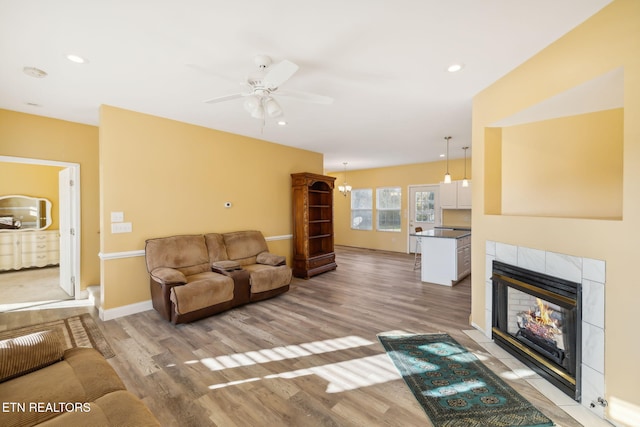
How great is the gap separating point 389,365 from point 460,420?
2.31 ft

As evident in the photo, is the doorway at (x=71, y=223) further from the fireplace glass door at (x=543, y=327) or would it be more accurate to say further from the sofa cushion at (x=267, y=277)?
the fireplace glass door at (x=543, y=327)

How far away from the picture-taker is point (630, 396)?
1.65m

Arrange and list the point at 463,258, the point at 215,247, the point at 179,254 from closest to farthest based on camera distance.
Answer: the point at 179,254, the point at 215,247, the point at 463,258

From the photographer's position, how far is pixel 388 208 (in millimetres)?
8641

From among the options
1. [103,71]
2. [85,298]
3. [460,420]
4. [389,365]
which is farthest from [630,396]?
[85,298]

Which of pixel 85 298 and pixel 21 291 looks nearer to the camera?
pixel 85 298

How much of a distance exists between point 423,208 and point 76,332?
7.64 m

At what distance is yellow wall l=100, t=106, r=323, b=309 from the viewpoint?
11.3 feet

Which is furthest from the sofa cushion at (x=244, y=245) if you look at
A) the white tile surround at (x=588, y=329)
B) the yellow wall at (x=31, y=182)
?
the yellow wall at (x=31, y=182)

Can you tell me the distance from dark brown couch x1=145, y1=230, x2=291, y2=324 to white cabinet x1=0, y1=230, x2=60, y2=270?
465 centimetres

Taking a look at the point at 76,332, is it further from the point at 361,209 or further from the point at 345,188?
the point at 361,209

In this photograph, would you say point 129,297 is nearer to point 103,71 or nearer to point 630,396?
point 103,71

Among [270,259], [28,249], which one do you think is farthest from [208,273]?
[28,249]

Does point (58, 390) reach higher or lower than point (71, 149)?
lower
